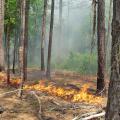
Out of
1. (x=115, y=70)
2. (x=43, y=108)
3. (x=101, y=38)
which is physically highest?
(x=101, y=38)

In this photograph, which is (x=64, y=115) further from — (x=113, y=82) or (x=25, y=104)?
(x=113, y=82)

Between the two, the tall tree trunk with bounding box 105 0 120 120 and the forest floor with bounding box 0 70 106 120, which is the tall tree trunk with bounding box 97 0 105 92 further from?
the tall tree trunk with bounding box 105 0 120 120

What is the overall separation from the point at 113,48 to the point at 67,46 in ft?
192

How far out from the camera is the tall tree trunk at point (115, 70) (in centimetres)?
606

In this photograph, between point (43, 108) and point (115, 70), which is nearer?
point (115, 70)

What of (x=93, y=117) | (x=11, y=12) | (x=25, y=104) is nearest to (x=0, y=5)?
(x=11, y=12)

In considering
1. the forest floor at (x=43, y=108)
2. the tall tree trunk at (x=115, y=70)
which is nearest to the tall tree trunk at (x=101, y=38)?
the forest floor at (x=43, y=108)

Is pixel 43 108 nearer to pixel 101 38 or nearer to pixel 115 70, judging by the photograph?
pixel 115 70

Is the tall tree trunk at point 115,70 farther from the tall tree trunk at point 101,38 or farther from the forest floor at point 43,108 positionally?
the tall tree trunk at point 101,38

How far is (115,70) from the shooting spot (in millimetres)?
6141

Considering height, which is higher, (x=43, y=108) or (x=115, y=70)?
(x=115, y=70)

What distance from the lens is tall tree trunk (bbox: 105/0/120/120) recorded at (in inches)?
239

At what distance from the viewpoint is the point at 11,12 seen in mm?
25484

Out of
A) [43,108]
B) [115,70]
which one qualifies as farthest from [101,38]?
[115,70]
